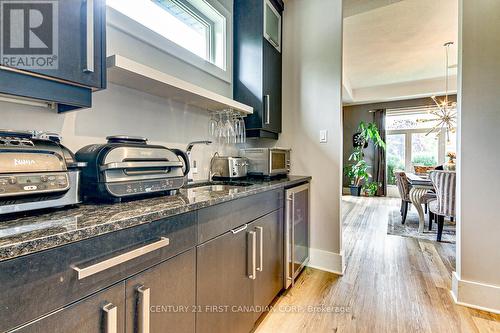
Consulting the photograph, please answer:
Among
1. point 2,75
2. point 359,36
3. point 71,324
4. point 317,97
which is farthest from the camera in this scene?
point 359,36

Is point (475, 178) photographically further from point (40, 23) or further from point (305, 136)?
point (40, 23)

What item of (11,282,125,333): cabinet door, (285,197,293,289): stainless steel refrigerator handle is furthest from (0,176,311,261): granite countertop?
(285,197,293,289): stainless steel refrigerator handle

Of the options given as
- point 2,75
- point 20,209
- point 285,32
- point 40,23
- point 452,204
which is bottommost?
point 452,204

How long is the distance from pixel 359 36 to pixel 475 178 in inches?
107

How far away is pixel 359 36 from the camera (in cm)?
366

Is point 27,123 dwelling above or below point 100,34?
below

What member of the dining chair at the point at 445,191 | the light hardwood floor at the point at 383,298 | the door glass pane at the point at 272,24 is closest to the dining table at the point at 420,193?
the dining chair at the point at 445,191

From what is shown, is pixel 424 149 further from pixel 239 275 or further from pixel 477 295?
pixel 239 275

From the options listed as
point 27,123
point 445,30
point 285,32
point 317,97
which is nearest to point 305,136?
point 317,97

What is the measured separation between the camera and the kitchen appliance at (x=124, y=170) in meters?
0.93

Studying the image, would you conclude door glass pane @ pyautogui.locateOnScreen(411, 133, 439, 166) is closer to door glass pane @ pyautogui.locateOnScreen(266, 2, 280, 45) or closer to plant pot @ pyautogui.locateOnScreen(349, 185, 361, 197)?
plant pot @ pyautogui.locateOnScreen(349, 185, 361, 197)

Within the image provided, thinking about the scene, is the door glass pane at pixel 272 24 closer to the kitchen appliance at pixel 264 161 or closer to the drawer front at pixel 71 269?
the kitchen appliance at pixel 264 161

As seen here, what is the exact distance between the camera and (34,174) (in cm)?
72

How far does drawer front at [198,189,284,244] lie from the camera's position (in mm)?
1071
